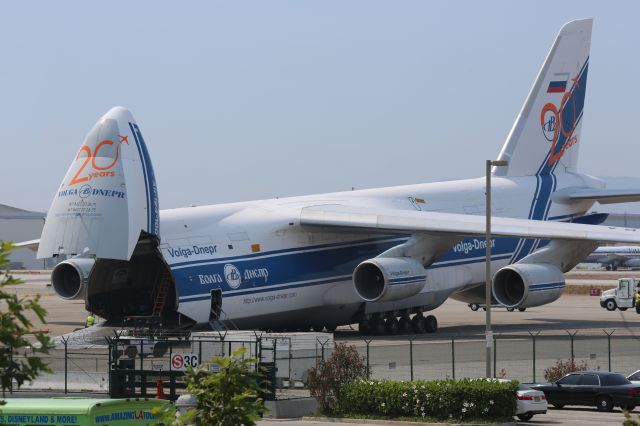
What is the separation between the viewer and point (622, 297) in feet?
204

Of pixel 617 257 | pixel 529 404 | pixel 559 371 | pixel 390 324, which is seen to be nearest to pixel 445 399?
pixel 529 404

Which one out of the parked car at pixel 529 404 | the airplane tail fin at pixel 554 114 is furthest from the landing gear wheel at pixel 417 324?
the parked car at pixel 529 404

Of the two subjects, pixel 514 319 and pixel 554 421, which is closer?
pixel 554 421

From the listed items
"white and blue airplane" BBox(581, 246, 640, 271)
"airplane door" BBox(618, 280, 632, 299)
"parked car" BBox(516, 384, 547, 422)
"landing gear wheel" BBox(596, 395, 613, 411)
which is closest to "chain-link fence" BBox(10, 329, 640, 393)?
"landing gear wheel" BBox(596, 395, 613, 411)

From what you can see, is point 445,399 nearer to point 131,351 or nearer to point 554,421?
point 554,421

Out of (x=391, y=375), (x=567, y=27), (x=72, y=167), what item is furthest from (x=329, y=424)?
(x=567, y=27)

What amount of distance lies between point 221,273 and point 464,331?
40.9 ft

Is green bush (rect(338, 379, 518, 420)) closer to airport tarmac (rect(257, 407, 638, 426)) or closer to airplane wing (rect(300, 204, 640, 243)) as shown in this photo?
airport tarmac (rect(257, 407, 638, 426))

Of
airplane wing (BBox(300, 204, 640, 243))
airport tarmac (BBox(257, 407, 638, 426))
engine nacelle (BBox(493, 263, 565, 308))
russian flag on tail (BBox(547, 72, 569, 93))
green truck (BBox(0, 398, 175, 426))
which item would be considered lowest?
airport tarmac (BBox(257, 407, 638, 426))

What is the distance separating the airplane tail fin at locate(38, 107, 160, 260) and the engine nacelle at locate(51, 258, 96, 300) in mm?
2956

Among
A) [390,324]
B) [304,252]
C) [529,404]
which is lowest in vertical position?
[529,404]

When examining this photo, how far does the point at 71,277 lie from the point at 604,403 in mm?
17765

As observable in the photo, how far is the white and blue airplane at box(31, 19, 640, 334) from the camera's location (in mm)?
34625

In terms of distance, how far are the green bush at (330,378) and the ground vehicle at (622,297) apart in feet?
124
